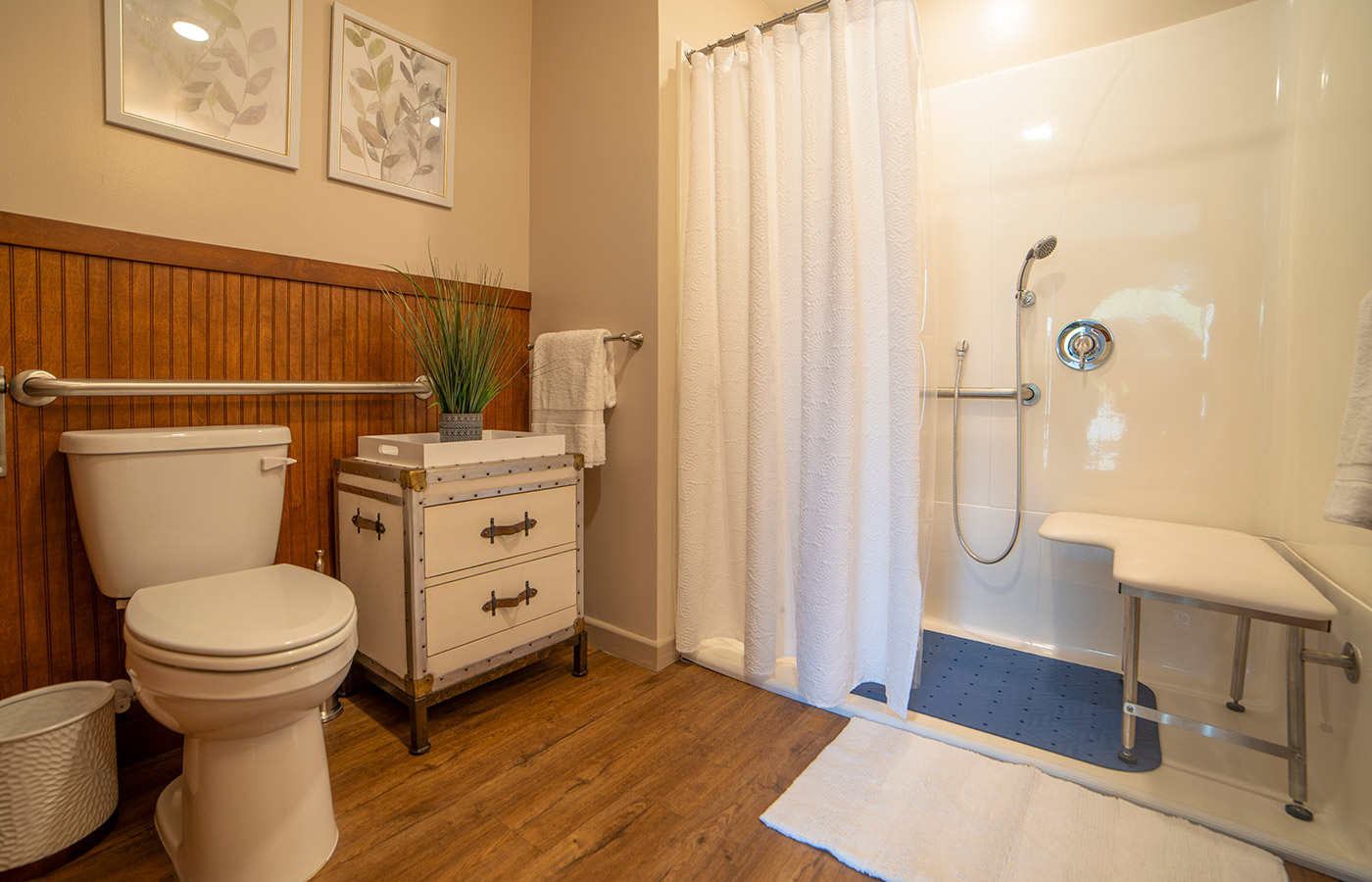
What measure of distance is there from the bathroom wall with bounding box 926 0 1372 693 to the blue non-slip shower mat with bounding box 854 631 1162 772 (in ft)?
0.52

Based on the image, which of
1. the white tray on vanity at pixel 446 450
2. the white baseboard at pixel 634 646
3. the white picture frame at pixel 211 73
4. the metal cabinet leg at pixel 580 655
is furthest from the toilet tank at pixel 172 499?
the white baseboard at pixel 634 646

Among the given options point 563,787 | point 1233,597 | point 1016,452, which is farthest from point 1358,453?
point 563,787

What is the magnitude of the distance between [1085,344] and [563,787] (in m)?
1.93

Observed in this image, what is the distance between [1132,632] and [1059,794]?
391 millimetres

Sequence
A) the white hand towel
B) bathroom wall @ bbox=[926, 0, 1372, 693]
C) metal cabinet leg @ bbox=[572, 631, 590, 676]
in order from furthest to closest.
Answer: metal cabinet leg @ bbox=[572, 631, 590, 676], bathroom wall @ bbox=[926, 0, 1372, 693], the white hand towel

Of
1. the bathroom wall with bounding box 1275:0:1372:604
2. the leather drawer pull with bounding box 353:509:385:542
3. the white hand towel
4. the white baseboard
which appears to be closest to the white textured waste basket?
the leather drawer pull with bounding box 353:509:385:542

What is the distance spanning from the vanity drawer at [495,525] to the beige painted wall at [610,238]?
0.25m

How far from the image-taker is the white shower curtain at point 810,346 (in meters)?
1.49

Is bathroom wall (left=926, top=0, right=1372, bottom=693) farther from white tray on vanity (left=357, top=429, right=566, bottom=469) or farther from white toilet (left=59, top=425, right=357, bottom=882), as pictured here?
white toilet (left=59, top=425, right=357, bottom=882)

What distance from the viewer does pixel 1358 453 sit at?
0.80 m

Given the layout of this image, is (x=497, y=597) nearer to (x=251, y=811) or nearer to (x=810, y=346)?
(x=251, y=811)

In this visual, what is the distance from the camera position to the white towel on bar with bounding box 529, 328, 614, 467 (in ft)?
6.18

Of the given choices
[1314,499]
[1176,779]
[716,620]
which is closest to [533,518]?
[716,620]

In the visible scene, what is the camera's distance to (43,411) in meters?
1.27
